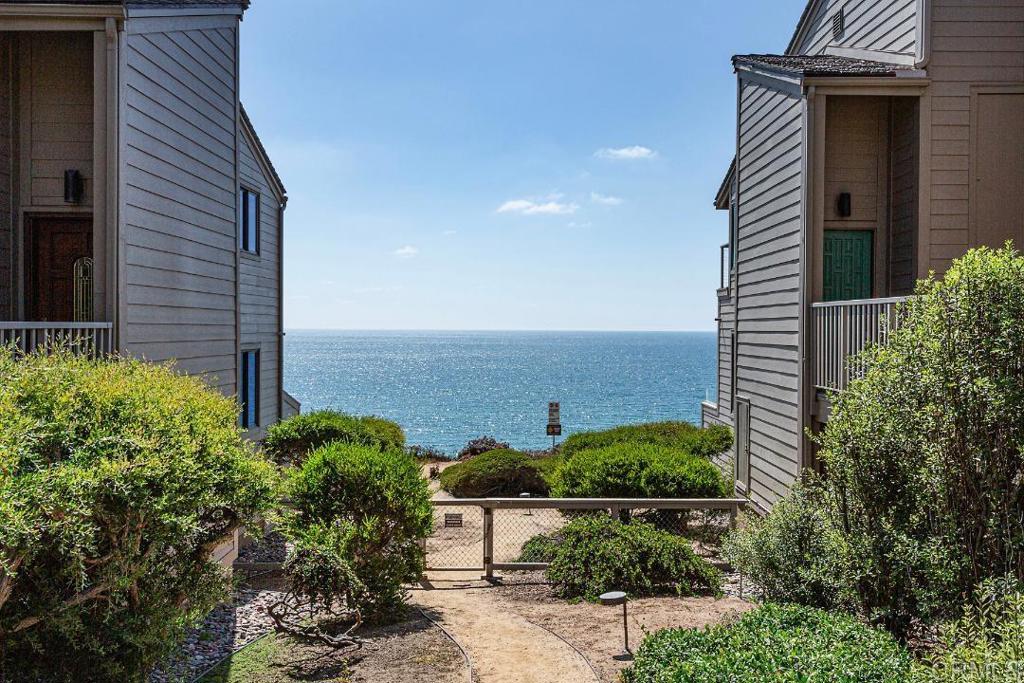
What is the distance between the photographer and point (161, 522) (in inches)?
178

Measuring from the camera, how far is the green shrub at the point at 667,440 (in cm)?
1582

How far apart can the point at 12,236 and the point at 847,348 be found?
10.8 metres

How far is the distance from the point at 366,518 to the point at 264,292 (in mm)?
8490

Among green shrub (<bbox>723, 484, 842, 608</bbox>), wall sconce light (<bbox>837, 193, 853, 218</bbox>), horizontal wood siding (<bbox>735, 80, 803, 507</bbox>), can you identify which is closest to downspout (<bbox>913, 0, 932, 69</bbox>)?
horizontal wood siding (<bbox>735, 80, 803, 507</bbox>)

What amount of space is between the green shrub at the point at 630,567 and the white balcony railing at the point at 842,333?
2.94 m

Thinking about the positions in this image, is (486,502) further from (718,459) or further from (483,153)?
(483,153)

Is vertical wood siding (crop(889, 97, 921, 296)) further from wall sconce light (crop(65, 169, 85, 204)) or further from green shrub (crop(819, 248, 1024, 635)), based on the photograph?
wall sconce light (crop(65, 169, 85, 204))

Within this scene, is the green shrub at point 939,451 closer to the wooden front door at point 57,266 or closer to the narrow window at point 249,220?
the wooden front door at point 57,266

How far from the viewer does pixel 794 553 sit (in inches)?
272

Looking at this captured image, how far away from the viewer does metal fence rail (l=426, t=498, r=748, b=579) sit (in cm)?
978

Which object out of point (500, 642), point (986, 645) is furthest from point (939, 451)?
point (500, 642)

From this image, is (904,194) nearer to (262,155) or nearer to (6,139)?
(262,155)

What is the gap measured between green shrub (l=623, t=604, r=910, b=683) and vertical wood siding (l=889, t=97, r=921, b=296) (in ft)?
20.9

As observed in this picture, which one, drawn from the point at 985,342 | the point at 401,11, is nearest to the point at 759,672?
the point at 985,342
